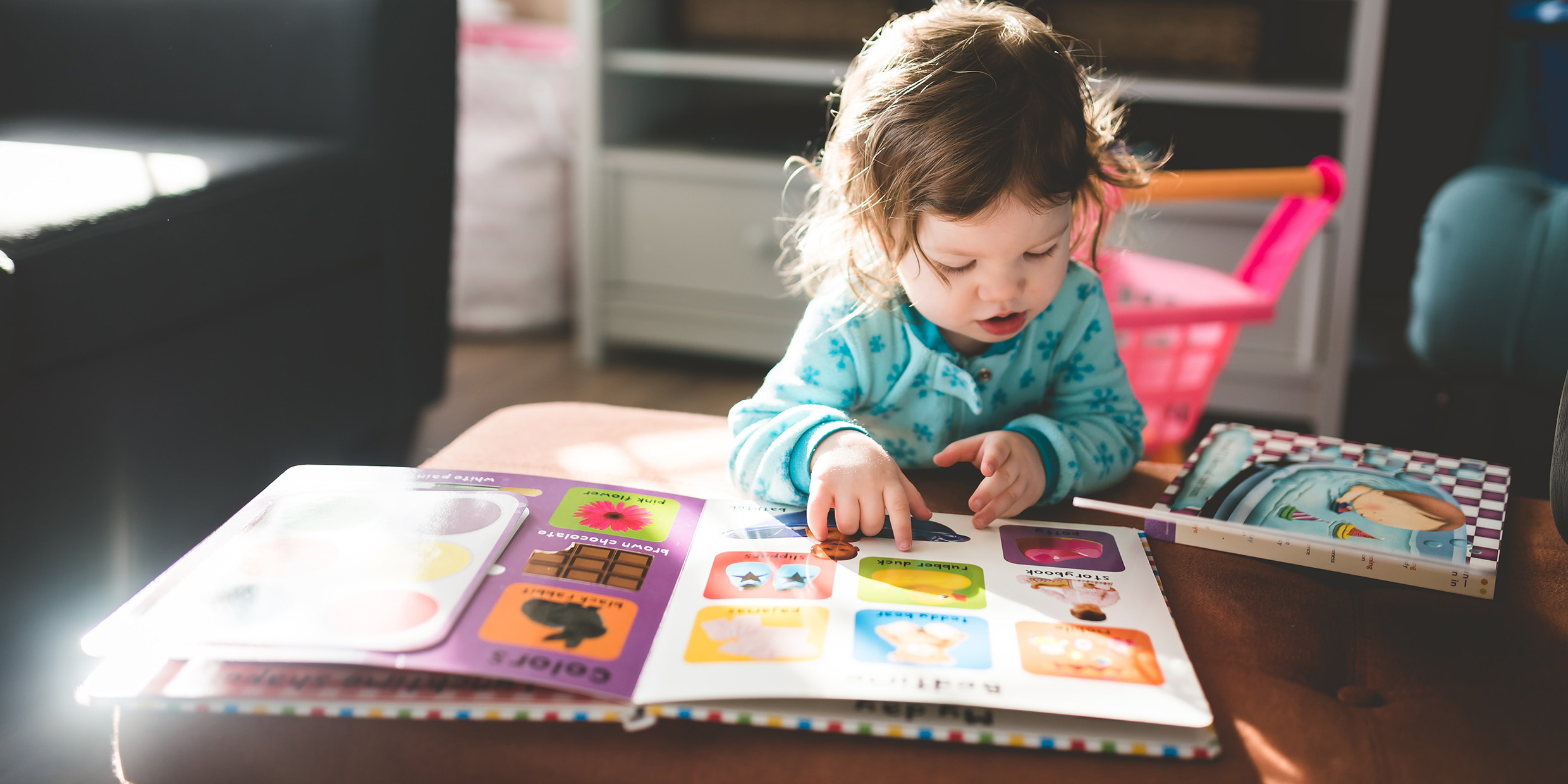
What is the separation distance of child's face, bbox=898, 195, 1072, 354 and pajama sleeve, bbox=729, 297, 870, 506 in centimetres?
7

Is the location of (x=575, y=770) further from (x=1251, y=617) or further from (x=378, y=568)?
(x=1251, y=617)

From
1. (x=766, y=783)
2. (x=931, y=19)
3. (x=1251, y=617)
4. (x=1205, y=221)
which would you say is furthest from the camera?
(x=1205, y=221)

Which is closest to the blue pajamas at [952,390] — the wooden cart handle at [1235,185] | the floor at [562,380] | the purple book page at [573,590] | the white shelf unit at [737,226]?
the purple book page at [573,590]

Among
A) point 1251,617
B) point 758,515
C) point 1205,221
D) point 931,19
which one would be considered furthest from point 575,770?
point 1205,221

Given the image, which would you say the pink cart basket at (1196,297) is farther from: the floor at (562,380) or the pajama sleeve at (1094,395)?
the floor at (562,380)

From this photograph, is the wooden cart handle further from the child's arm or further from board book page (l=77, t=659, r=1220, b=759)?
board book page (l=77, t=659, r=1220, b=759)

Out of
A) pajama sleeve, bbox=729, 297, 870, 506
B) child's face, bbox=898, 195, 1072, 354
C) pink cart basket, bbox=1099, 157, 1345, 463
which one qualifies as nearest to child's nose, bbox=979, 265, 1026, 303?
child's face, bbox=898, 195, 1072, 354

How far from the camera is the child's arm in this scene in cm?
54

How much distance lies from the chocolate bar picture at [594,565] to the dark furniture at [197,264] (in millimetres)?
609

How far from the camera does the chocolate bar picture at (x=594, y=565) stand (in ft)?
1.53

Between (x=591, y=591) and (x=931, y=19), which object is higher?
(x=931, y=19)

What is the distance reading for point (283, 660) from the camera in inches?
15.7

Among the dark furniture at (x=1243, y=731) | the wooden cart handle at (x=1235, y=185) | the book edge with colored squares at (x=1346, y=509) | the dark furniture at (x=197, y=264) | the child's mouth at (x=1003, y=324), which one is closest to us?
the dark furniture at (x=1243, y=731)

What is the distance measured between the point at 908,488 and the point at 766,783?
0.23m
